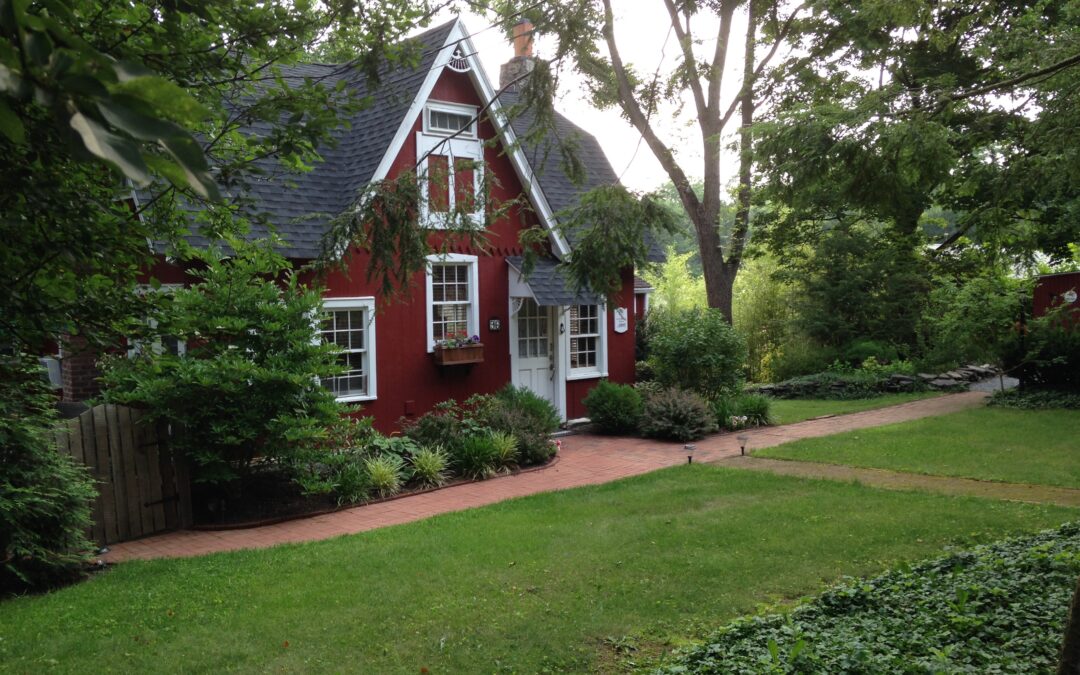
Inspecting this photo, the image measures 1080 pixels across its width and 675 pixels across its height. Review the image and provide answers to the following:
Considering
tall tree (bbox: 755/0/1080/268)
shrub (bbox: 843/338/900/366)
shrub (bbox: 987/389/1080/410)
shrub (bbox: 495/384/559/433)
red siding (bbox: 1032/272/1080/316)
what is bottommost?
shrub (bbox: 987/389/1080/410)

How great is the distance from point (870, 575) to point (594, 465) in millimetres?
5529

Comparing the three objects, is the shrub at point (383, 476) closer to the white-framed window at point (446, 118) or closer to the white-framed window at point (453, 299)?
the white-framed window at point (453, 299)

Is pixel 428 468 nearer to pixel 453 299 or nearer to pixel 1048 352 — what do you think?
pixel 453 299

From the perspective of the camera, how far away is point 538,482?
1034 centimetres

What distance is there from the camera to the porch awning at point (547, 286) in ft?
44.3

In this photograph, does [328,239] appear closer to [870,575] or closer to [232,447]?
[232,447]

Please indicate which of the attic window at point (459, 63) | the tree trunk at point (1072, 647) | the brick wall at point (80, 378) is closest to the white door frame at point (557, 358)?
the attic window at point (459, 63)

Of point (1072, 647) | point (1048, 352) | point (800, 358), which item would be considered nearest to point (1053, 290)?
point (1048, 352)

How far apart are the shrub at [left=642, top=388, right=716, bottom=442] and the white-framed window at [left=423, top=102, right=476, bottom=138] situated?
5.51 meters

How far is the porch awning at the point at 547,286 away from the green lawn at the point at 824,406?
4383 millimetres

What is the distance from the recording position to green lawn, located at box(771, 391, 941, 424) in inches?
617

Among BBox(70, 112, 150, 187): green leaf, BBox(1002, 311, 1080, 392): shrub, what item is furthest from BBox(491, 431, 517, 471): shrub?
BBox(1002, 311, 1080, 392): shrub

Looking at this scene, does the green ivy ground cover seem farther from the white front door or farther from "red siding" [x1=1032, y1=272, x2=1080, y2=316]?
"red siding" [x1=1032, y1=272, x2=1080, y2=316]

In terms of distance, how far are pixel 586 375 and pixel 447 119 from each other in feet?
17.2
